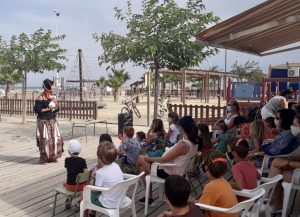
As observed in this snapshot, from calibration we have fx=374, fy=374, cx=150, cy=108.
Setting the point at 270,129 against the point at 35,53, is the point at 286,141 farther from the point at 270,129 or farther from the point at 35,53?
the point at 35,53

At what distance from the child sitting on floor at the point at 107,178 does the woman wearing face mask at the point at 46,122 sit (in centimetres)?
386

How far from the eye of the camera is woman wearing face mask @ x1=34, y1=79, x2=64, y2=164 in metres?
7.40

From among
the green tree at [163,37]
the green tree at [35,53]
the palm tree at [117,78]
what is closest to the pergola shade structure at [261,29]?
the green tree at [163,37]

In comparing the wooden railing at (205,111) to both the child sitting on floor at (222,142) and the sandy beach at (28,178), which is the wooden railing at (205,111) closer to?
the sandy beach at (28,178)

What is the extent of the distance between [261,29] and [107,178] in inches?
125

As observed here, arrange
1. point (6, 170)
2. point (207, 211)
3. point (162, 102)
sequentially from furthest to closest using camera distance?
point (162, 102) → point (6, 170) → point (207, 211)

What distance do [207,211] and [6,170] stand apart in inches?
205

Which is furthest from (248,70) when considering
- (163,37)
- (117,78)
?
(163,37)

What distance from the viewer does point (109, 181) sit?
380cm

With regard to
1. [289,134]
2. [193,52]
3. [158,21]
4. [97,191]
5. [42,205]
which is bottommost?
[42,205]

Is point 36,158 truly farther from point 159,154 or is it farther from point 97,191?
point 97,191

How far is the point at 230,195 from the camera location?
9.86 feet

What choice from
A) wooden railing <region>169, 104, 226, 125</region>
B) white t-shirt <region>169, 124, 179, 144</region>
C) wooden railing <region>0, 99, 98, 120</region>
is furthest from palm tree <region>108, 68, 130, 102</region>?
white t-shirt <region>169, 124, 179, 144</region>

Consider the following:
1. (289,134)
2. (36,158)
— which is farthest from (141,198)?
(36,158)
